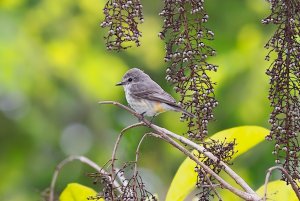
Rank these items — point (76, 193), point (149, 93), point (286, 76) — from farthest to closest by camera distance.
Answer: point (149, 93)
point (76, 193)
point (286, 76)

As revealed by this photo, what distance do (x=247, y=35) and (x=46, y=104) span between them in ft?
4.97

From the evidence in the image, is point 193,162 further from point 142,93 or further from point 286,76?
point 142,93

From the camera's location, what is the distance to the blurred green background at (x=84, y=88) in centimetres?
586

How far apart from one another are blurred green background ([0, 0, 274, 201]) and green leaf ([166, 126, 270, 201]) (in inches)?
117

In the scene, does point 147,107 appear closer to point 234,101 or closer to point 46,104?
point 234,101


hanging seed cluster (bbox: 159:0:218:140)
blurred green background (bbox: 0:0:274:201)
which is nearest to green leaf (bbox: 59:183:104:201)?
hanging seed cluster (bbox: 159:0:218:140)

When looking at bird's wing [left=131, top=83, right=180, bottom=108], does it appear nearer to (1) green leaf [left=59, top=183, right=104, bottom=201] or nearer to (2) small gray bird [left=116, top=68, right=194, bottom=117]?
(2) small gray bird [left=116, top=68, right=194, bottom=117]

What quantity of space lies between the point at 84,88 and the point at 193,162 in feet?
12.4

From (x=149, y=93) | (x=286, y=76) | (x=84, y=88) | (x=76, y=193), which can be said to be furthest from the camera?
(x=84, y=88)

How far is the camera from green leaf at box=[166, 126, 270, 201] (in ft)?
8.24

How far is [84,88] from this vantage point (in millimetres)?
6289

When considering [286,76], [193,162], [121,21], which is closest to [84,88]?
[193,162]

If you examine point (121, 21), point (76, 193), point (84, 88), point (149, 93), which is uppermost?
point (84, 88)

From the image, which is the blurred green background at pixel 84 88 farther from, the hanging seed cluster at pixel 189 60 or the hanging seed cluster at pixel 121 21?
the hanging seed cluster at pixel 189 60
